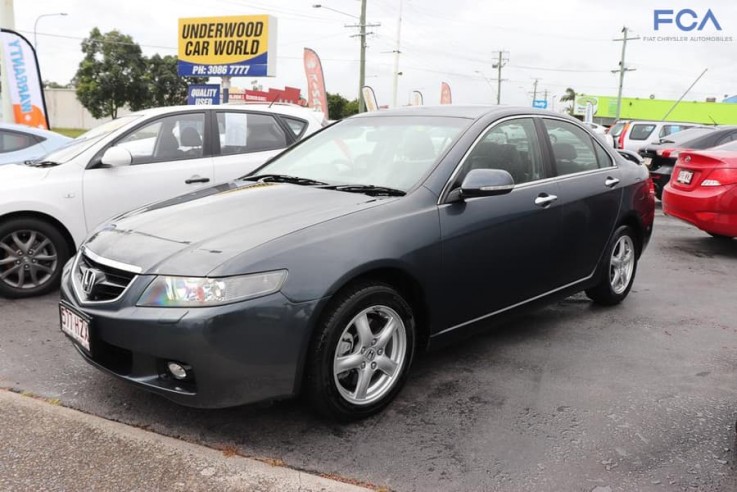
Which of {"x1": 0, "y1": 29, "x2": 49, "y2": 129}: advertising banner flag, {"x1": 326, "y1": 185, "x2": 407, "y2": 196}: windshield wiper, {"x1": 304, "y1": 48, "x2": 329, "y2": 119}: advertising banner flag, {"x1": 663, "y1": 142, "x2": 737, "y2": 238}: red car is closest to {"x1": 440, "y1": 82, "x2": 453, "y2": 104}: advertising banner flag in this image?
{"x1": 304, "y1": 48, "x2": 329, "y2": 119}: advertising banner flag

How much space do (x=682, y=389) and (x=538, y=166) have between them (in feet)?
5.13

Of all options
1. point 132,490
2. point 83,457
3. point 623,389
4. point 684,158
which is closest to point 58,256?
point 83,457

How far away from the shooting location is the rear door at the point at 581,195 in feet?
13.7

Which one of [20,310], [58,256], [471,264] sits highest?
[471,264]

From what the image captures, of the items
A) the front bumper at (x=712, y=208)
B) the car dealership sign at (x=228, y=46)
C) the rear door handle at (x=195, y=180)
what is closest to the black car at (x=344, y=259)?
the rear door handle at (x=195, y=180)

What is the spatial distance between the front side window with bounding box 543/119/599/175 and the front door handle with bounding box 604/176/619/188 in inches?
4.9

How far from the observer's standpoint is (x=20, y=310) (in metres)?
4.78

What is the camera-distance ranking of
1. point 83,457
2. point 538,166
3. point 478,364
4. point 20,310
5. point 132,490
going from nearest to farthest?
point 132,490
point 83,457
point 478,364
point 538,166
point 20,310

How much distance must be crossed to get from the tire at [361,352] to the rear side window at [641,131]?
1707 cm

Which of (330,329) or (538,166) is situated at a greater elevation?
(538,166)

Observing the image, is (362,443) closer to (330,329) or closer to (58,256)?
(330,329)

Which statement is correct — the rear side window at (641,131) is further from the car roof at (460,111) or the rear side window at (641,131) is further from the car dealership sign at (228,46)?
the car roof at (460,111)

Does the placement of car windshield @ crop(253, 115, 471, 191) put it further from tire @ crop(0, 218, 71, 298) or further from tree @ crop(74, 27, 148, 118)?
tree @ crop(74, 27, 148, 118)

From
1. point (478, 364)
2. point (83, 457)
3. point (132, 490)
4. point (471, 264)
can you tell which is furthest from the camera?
point (478, 364)
